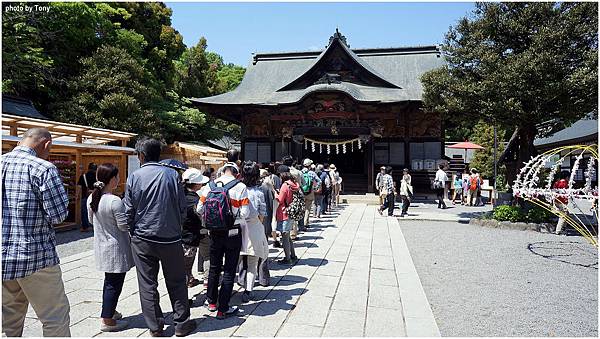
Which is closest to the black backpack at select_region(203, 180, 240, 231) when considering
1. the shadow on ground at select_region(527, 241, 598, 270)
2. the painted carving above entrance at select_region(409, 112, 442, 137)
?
the shadow on ground at select_region(527, 241, 598, 270)

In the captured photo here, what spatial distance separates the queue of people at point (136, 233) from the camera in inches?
101

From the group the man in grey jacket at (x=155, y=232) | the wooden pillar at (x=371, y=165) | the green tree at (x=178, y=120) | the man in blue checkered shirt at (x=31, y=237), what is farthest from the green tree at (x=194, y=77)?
the man in blue checkered shirt at (x=31, y=237)

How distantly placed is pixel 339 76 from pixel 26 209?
51.4ft

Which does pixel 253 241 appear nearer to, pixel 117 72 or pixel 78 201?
pixel 78 201

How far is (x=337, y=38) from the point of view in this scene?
17109 millimetres

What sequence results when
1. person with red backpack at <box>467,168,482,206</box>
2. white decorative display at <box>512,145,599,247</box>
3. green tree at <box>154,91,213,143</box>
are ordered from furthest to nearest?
green tree at <box>154,91,213,143</box>
person with red backpack at <box>467,168,482,206</box>
white decorative display at <box>512,145,599,247</box>

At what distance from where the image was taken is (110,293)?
11.3 ft

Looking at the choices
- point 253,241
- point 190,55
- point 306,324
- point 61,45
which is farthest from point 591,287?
point 190,55

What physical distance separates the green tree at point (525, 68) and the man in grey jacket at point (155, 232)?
8857 millimetres

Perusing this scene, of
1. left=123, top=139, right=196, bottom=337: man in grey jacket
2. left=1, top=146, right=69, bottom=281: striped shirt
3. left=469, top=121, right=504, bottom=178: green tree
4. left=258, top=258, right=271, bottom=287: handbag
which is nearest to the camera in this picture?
left=1, top=146, right=69, bottom=281: striped shirt

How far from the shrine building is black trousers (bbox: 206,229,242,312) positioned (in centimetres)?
1214

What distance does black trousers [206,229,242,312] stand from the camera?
3.69 metres

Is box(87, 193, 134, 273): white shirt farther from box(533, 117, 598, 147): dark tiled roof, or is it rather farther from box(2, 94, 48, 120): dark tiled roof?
box(533, 117, 598, 147): dark tiled roof

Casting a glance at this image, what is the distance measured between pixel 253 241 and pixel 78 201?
698cm
